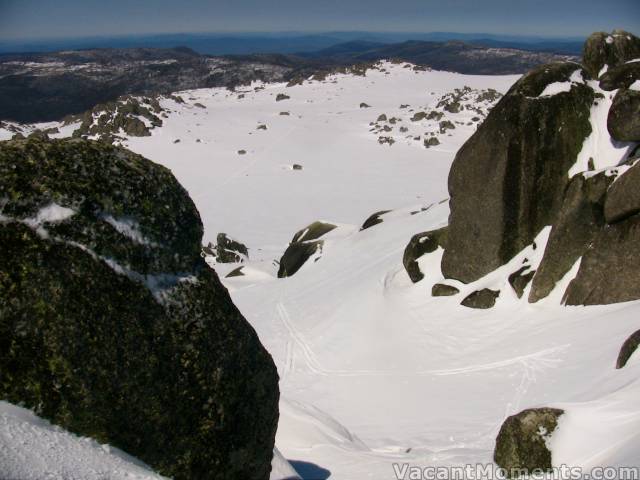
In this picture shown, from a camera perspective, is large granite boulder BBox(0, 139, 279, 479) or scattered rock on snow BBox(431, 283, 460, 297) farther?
scattered rock on snow BBox(431, 283, 460, 297)

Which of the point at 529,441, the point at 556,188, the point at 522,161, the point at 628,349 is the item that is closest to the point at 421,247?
the point at 522,161

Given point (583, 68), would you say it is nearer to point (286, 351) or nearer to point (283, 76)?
point (286, 351)

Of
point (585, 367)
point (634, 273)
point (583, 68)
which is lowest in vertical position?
point (585, 367)

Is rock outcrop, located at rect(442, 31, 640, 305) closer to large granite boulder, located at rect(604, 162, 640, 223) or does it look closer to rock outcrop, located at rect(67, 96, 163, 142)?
large granite boulder, located at rect(604, 162, 640, 223)

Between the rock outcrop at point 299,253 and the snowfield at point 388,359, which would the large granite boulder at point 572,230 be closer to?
the snowfield at point 388,359

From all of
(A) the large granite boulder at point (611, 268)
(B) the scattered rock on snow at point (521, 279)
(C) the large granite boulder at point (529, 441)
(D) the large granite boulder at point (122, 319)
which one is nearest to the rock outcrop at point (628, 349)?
(C) the large granite boulder at point (529, 441)

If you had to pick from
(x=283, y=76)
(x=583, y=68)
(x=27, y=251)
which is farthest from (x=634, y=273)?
(x=283, y=76)

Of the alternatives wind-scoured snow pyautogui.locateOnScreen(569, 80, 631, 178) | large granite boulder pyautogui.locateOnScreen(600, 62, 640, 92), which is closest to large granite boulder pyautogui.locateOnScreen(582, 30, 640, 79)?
large granite boulder pyautogui.locateOnScreen(600, 62, 640, 92)
